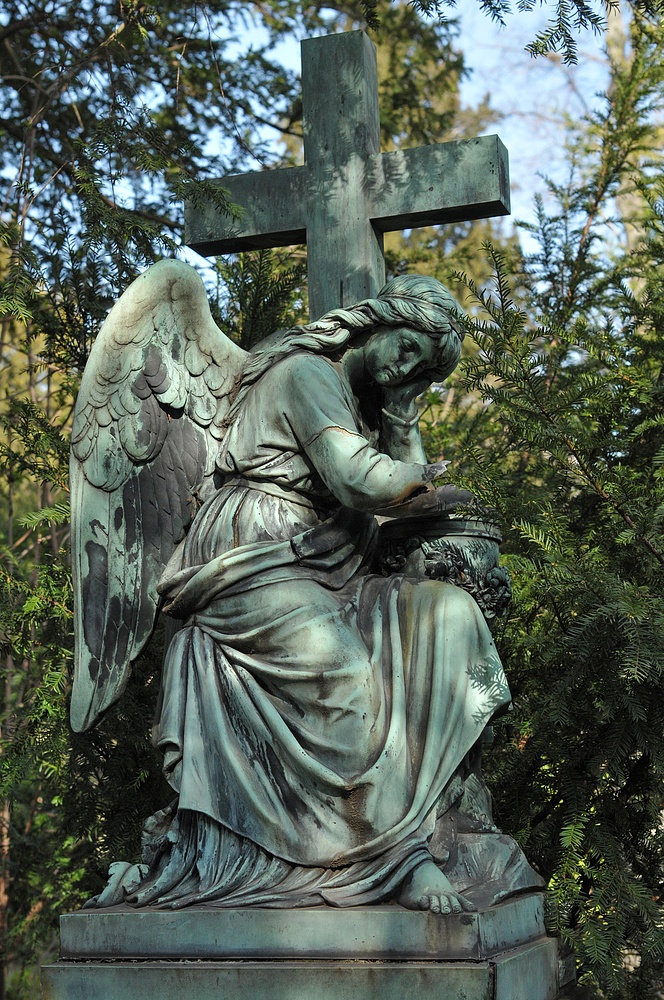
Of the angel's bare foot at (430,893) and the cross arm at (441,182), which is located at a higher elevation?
the cross arm at (441,182)

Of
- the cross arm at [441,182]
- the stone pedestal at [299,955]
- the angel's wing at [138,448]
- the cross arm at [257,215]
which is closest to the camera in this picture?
the stone pedestal at [299,955]

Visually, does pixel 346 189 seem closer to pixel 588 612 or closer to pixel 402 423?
pixel 402 423

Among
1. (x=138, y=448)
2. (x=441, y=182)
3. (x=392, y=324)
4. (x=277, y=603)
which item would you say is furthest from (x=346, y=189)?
(x=277, y=603)

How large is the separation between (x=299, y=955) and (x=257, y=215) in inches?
102

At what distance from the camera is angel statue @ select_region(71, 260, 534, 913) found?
338 cm

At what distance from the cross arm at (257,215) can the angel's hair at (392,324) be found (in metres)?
0.76

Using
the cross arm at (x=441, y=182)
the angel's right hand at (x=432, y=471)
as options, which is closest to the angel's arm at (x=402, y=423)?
the angel's right hand at (x=432, y=471)

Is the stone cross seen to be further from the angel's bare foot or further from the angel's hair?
the angel's bare foot

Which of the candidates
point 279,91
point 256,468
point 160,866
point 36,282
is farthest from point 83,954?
point 279,91

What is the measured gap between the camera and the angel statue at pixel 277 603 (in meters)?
3.38

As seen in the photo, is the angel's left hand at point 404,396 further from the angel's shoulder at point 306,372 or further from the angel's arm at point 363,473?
the angel's arm at point 363,473

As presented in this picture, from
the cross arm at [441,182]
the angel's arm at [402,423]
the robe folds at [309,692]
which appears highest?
the cross arm at [441,182]

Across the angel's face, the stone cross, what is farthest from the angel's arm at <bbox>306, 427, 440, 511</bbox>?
the stone cross

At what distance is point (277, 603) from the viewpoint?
3.59m
